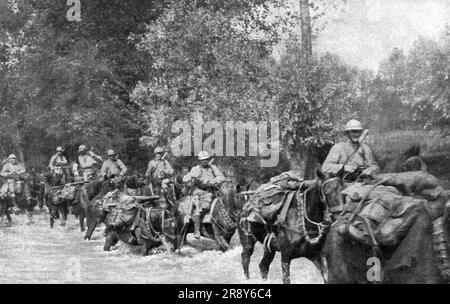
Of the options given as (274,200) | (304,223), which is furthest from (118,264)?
(304,223)

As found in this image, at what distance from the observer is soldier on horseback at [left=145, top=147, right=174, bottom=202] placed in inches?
751

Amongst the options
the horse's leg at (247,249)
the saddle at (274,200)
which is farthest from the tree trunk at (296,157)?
the saddle at (274,200)

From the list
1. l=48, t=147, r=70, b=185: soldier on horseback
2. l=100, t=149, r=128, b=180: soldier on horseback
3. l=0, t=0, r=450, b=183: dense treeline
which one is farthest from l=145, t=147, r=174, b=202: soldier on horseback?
l=48, t=147, r=70, b=185: soldier on horseback

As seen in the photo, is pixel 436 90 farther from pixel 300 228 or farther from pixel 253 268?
pixel 300 228

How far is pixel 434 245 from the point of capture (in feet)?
30.0

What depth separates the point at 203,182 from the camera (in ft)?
55.8

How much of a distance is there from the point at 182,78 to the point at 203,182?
10.9 metres

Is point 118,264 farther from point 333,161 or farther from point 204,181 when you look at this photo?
point 333,161

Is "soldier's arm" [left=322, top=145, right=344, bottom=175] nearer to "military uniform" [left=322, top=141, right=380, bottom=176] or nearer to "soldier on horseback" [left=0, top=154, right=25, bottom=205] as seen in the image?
"military uniform" [left=322, top=141, right=380, bottom=176]

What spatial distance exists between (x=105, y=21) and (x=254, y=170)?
36.8 feet

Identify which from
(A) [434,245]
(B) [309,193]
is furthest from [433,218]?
(B) [309,193]

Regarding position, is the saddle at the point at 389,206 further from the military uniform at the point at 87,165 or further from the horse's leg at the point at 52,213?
the horse's leg at the point at 52,213

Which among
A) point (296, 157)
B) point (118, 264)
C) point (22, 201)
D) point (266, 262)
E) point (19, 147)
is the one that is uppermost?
point (19, 147)

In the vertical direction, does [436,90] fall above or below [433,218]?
above
